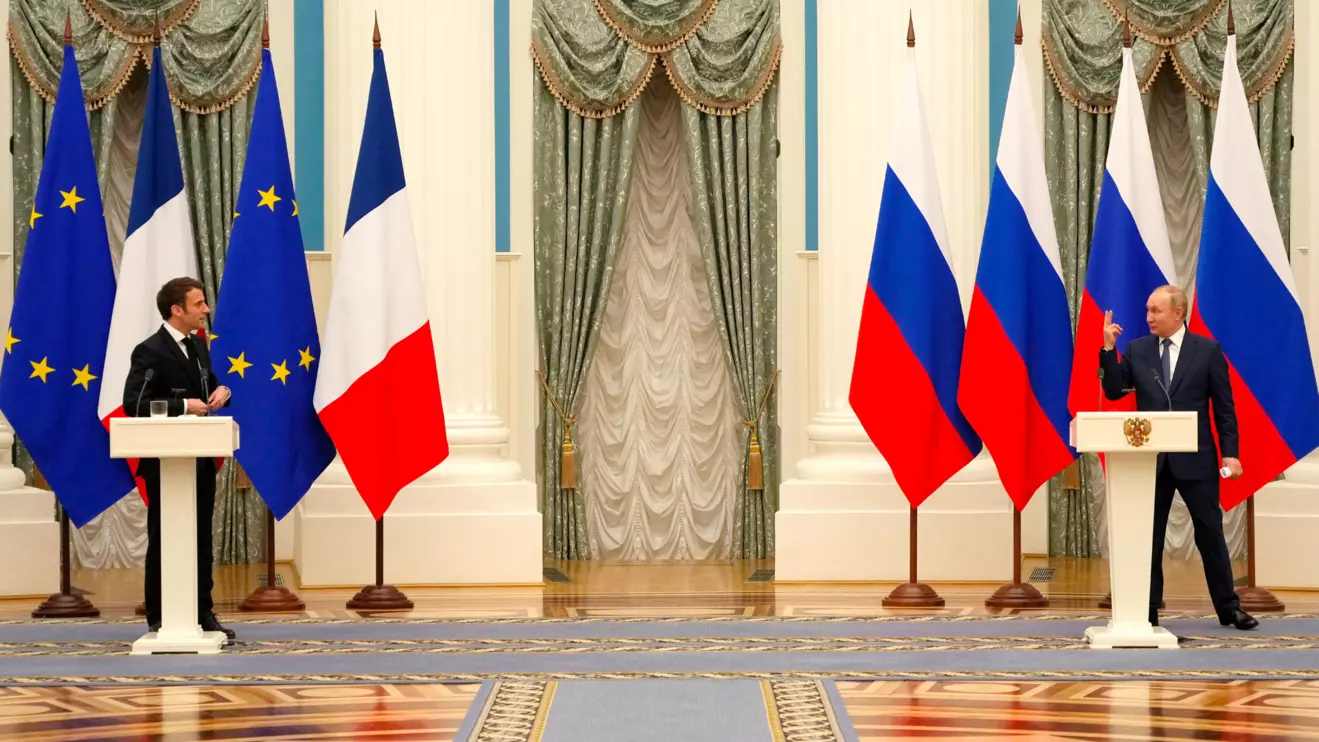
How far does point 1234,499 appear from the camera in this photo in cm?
779

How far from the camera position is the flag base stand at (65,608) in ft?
25.1

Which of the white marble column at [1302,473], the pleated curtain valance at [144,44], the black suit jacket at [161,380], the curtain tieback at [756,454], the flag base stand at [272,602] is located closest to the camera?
the black suit jacket at [161,380]

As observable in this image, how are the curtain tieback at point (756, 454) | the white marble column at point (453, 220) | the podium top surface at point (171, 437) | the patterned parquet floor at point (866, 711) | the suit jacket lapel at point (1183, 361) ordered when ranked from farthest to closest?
the curtain tieback at point (756, 454) < the white marble column at point (453, 220) < the suit jacket lapel at point (1183, 361) < the podium top surface at point (171, 437) < the patterned parquet floor at point (866, 711)

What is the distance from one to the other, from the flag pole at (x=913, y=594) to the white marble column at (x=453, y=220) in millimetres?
1879

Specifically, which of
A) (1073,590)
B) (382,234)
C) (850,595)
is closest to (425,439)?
(382,234)

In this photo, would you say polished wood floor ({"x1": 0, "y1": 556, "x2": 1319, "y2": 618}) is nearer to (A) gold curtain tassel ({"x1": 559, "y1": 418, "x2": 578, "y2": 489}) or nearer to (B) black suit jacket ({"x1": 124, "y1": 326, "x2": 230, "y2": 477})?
(A) gold curtain tassel ({"x1": 559, "y1": 418, "x2": 578, "y2": 489})

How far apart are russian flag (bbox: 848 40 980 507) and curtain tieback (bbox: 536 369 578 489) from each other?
2399 mm

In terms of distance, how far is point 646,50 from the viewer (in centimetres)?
991

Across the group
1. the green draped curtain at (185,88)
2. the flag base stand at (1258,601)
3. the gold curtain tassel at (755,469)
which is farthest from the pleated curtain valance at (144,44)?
the flag base stand at (1258,601)

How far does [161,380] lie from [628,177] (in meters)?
3.89

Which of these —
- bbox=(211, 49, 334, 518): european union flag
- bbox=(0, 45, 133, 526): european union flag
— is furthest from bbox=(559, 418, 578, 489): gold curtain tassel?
bbox=(0, 45, 133, 526): european union flag

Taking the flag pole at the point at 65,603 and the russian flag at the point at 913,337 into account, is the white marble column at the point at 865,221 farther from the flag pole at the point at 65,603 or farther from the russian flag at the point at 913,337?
the flag pole at the point at 65,603

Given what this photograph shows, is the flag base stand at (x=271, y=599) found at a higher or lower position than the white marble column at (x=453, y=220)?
lower

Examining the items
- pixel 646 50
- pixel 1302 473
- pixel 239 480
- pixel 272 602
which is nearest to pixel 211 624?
pixel 272 602
